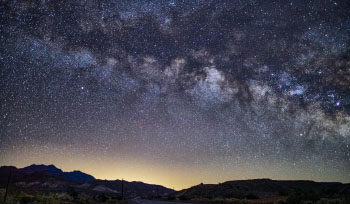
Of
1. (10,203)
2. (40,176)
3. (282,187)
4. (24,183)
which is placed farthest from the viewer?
(40,176)

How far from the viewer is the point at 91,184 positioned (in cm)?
16475

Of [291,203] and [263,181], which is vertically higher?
[263,181]

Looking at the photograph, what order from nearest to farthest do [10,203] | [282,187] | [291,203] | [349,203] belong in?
[349,203], [10,203], [291,203], [282,187]

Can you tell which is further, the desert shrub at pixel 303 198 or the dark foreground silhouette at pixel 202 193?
the dark foreground silhouette at pixel 202 193

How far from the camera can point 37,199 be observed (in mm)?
29406

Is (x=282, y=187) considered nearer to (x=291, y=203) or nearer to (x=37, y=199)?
(x=291, y=203)

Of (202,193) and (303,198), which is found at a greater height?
(202,193)

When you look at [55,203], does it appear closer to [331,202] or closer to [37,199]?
[37,199]

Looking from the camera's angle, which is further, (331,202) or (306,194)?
(306,194)

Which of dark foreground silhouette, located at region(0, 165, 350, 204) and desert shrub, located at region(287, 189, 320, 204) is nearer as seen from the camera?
desert shrub, located at region(287, 189, 320, 204)

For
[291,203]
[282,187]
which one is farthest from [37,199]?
[282,187]

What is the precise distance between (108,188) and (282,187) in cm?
11098

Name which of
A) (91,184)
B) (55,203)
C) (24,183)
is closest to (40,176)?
(24,183)

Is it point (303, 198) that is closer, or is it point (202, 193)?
point (303, 198)
